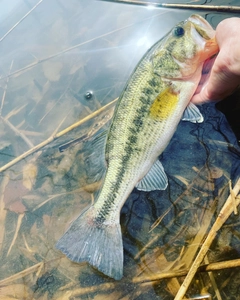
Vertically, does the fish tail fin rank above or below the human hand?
below

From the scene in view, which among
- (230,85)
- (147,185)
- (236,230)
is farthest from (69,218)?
(230,85)

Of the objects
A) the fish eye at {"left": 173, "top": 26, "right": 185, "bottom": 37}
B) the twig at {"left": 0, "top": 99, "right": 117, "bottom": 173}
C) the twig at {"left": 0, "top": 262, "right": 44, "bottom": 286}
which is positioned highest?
the fish eye at {"left": 173, "top": 26, "right": 185, "bottom": 37}

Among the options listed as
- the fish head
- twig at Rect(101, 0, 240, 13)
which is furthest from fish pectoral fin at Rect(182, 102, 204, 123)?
twig at Rect(101, 0, 240, 13)

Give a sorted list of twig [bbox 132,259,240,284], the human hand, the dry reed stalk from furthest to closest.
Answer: the dry reed stalk
twig [bbox 132,259,240,284]
the human hand

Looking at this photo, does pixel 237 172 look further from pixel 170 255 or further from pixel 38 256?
pixel 38 256

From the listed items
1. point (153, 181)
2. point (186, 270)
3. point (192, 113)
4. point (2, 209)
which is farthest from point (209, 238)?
point (2, 209)

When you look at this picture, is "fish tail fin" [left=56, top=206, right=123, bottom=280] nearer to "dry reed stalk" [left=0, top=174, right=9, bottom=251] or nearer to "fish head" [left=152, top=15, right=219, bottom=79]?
"dry reed stalk" [left=0, top=174, right=9, bottom=251]

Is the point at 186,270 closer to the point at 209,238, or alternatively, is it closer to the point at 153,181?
the point at 209,238
